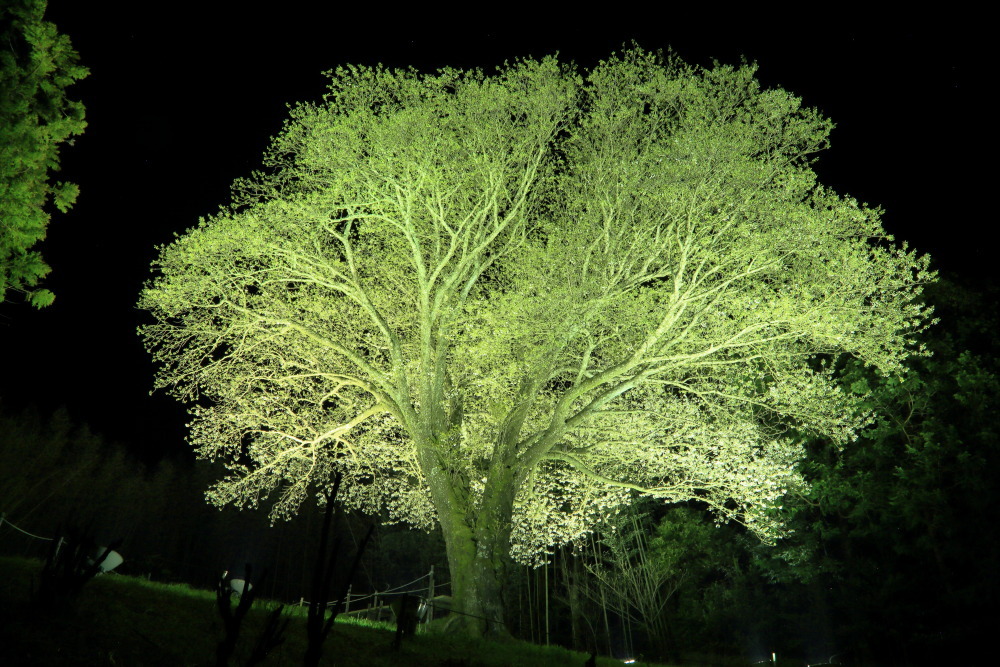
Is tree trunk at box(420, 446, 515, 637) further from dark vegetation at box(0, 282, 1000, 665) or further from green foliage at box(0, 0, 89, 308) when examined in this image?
green foliage at box(0, 0, 89, 308)

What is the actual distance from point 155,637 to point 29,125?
8809mm

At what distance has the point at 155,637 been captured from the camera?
257 inches

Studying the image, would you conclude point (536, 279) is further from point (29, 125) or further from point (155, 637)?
point (29, 125)

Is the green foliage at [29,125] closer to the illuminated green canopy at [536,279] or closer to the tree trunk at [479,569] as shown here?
the illuminated green canopy at [536,279]

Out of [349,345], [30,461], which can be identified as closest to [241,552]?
[30,461]

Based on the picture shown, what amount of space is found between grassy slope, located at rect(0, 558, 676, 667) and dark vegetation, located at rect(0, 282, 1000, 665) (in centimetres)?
3

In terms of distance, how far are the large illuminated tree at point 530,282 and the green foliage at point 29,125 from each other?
2.53m

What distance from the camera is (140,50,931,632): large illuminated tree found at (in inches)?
477

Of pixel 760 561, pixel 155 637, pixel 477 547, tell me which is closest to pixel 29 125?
pixel 155 637

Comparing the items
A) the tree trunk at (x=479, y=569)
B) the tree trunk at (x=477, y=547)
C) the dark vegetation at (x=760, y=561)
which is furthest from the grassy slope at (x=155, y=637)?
the tree trunk at (x=477, y=547)

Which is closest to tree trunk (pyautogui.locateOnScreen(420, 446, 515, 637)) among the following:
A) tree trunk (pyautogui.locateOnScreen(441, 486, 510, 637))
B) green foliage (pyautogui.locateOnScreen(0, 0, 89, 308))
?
tree trunk (pyautogui.locateOnScreen(441, 486, 510, 637))

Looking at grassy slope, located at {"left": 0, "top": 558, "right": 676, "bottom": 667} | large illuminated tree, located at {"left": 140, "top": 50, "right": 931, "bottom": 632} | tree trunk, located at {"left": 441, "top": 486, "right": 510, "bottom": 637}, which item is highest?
large illuminated tree, located at {"left": 140, "top": 50, "right": 931, "bottom": 632}

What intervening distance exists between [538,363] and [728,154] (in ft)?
18.3

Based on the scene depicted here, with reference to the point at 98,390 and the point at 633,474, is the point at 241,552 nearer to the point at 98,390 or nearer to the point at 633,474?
the point at 98,390
